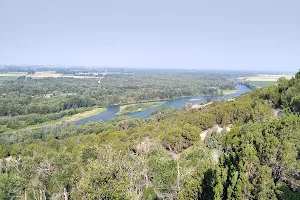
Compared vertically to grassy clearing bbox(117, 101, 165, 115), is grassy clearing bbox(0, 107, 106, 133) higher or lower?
lower

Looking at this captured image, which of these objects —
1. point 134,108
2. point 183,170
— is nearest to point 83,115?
point 134,108

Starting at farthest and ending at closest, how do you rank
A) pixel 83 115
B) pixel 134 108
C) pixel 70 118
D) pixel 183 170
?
pixel 134 108, pixel 83 115, pixel 70 118, pixel 183 170

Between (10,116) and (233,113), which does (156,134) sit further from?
(10,116)

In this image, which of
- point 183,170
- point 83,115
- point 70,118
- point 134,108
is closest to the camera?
point 183,170

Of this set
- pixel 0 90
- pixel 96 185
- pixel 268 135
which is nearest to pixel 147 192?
pixel 96 185

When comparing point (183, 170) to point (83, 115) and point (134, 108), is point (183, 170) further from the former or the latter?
point (134, 108)

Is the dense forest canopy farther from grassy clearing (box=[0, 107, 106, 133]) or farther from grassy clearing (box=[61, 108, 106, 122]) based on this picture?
grassy clearing (box=[61, 108, 106, 122])

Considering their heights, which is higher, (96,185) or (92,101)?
(96,185)

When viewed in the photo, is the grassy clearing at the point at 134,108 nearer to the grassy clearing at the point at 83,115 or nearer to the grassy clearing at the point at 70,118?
the grassy clearing at the point at 83,115

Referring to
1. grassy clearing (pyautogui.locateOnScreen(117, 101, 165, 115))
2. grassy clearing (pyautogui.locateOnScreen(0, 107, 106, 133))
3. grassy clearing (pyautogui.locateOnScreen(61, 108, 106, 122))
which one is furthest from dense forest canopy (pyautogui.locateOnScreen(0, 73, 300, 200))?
grassy clearing (pyautogui.locateOnScreen(117, 101, 165, 115))

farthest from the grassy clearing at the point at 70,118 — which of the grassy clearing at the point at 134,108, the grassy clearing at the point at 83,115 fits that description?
the grassy clearing at the point at 134,108

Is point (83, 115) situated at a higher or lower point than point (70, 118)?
higher
